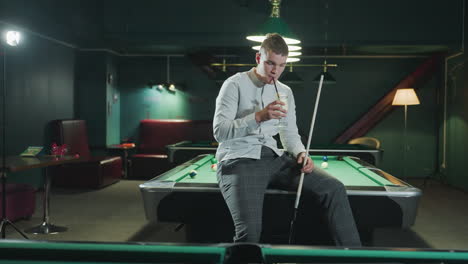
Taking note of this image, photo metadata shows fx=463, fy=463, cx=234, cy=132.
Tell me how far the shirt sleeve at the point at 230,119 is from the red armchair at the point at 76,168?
493cm

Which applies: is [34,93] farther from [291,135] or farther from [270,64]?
[270,64]

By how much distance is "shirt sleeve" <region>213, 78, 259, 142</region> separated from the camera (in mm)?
2682

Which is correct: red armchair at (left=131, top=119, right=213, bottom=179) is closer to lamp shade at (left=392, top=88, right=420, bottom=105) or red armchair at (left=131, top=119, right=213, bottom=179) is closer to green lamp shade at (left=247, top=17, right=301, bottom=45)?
lamp shade at (left=392, top=88, right=420, bottom=105)

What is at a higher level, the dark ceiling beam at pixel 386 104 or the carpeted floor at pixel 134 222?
the dark ceiling beam at pixel 386 104

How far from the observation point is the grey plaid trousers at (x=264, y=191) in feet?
8.25

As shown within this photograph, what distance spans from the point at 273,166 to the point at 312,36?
5179 mm

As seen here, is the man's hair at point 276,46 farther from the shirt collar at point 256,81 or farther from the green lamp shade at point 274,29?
the green lamp shade at point 274,29

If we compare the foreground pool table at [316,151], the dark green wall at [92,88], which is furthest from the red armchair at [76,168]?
the foreground pool table at [316,151]

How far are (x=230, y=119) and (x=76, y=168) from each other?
5330 millimetres

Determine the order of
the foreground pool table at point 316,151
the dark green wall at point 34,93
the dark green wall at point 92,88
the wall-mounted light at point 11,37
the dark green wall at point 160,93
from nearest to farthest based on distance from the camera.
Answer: the wall-mounted light at point 11,37 < the foreground pool table at point 316,151 < the dark green wall at point 34,93 < the dark green wall at point 92,88 < the dark green wall at point 160,93

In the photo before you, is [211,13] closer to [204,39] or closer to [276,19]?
[204,39]

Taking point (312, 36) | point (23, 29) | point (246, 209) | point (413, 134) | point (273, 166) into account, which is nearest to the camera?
point (246, 209)

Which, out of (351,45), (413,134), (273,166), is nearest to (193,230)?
(273,166)

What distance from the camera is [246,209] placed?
252cm
